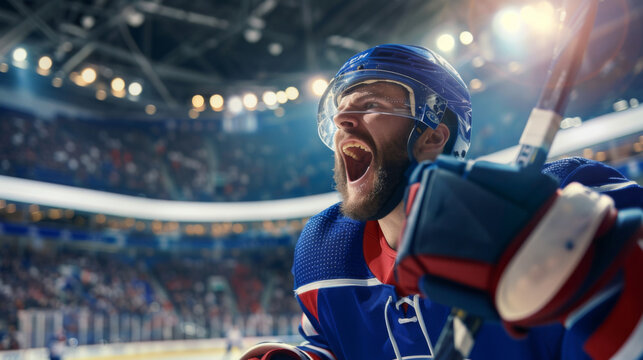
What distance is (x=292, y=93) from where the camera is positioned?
70.9 ft

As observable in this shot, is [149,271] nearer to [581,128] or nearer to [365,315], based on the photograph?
[581,128]

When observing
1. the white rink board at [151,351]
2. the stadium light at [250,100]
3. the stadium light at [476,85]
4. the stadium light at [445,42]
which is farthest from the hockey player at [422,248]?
the stadium light at [250,100]

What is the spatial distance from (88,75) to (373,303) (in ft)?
68.8

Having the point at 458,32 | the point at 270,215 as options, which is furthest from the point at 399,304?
the point at 270,215

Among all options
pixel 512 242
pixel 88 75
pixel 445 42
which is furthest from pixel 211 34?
pixel 512 242

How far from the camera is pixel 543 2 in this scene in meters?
11.4

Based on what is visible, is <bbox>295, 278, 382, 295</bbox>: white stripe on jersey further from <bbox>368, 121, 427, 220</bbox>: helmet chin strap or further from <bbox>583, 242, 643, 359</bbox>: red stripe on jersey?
<bbox>583, 242, 643, 359</bbox>: red stripe on jersey

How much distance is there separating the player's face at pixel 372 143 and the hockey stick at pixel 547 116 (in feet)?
1.97

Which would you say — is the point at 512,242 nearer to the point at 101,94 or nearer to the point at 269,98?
the point at 269,98

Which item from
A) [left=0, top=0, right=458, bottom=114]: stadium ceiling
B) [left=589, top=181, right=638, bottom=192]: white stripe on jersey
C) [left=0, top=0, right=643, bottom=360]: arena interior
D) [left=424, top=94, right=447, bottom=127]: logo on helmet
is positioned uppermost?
[left=0, top=0, right=458, bottom=114]: stadium ceiling

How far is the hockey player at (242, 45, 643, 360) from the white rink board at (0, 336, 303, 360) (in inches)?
483

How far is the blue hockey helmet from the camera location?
1.47m

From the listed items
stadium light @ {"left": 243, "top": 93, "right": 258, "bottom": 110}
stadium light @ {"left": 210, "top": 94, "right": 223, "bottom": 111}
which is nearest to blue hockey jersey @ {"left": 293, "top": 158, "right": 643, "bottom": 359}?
stadium light @ {"left": 243, "top": 93, "right": 258, "bottom": 110}

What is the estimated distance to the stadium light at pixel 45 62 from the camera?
18.2 meters
